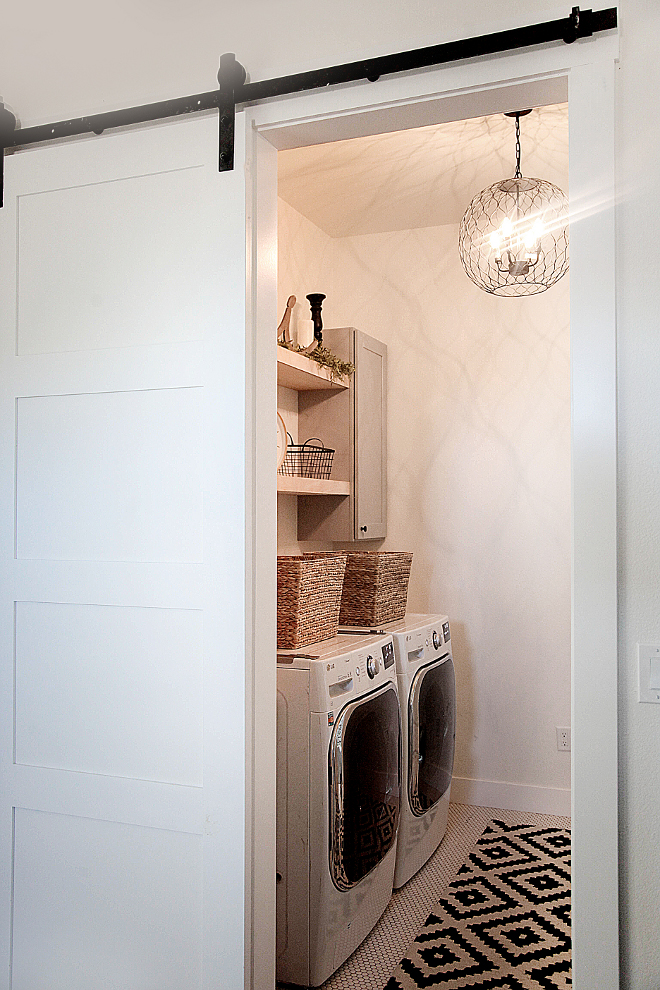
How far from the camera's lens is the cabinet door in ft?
12.0

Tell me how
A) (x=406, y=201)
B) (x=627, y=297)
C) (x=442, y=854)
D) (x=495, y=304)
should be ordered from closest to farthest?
(x=627, y=297), (x=442, y=854), (x=406, y=201), (x=495, y=304)

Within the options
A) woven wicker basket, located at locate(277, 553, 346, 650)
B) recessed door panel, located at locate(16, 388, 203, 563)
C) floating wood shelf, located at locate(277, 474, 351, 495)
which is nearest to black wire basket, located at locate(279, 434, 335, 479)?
floating wood shelf, located at locate(277, 474, 351, 495)

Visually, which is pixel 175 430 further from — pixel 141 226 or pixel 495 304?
pixel 495 304

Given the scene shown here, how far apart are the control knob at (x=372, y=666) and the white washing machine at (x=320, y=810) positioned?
0.22 feet

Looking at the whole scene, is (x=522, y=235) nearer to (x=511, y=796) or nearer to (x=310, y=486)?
(x=310, y=486)

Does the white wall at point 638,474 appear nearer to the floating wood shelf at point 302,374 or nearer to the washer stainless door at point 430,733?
the washer stainless door at point 430,733

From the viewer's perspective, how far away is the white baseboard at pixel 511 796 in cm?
371

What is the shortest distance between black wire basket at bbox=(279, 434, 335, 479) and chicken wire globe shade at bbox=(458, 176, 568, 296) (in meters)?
0.92

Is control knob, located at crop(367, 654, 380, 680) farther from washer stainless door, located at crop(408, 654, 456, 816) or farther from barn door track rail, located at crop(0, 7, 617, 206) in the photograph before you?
barn door track rail, located at crop(0, 7, 617, 206)

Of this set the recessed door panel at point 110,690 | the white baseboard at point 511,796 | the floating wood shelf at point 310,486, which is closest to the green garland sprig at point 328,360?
the floating wood shelf at point 310,486

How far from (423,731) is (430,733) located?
8cm

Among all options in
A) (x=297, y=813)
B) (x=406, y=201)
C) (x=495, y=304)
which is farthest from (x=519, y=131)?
(x=297, y=813)

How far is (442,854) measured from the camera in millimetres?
3295

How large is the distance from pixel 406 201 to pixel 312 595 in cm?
192
